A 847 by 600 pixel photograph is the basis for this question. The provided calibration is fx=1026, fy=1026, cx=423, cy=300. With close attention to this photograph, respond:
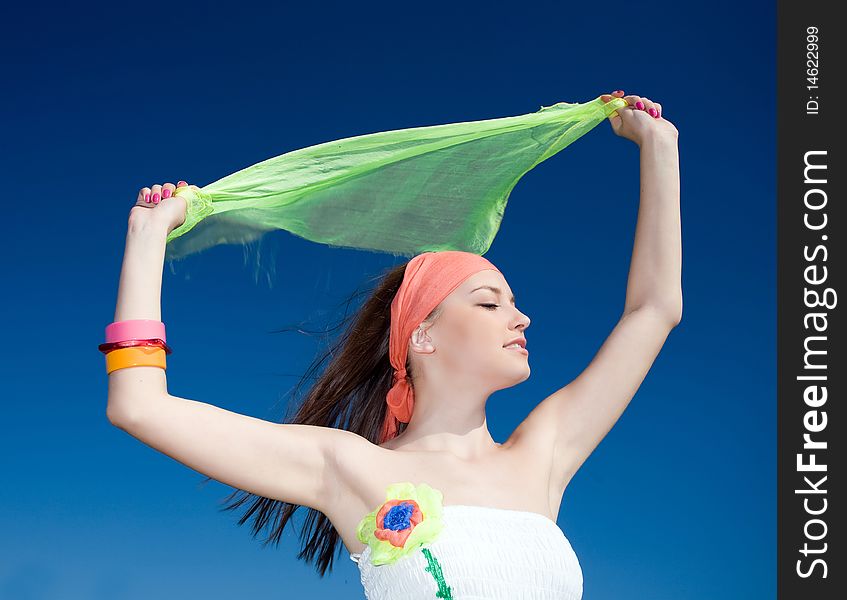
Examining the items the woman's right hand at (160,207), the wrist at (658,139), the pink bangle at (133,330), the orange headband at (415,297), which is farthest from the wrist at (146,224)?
the wrist at (658,139)

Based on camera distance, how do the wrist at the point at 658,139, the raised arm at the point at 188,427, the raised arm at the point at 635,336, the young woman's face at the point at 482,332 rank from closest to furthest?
the raised arm at the point at 188,427, the young woman's face at the point at 482,332, the raised arm at the point at 635,336, the wrist at the point at 658,139

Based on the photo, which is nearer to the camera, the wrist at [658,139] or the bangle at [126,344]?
the bangle at [126,344]

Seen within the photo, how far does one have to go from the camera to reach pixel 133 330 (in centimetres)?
228

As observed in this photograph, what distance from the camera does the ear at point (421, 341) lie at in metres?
2.93

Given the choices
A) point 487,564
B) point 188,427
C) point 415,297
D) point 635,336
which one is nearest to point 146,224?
point 188,427

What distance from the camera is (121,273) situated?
2367mm

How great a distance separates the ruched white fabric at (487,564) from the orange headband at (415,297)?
54 centimetres

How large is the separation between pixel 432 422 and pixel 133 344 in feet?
3.01

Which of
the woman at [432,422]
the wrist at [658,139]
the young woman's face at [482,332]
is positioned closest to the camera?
the woman at [432,422]

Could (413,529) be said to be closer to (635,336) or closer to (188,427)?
(188,427)

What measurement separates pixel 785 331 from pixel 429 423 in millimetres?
2216

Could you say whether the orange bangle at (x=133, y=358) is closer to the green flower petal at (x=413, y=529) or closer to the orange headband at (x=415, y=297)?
the green flower petal at (x=413, y=529)

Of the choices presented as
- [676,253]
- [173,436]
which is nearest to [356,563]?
[173,436]

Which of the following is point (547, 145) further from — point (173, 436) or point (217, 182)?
point (173, 436)
